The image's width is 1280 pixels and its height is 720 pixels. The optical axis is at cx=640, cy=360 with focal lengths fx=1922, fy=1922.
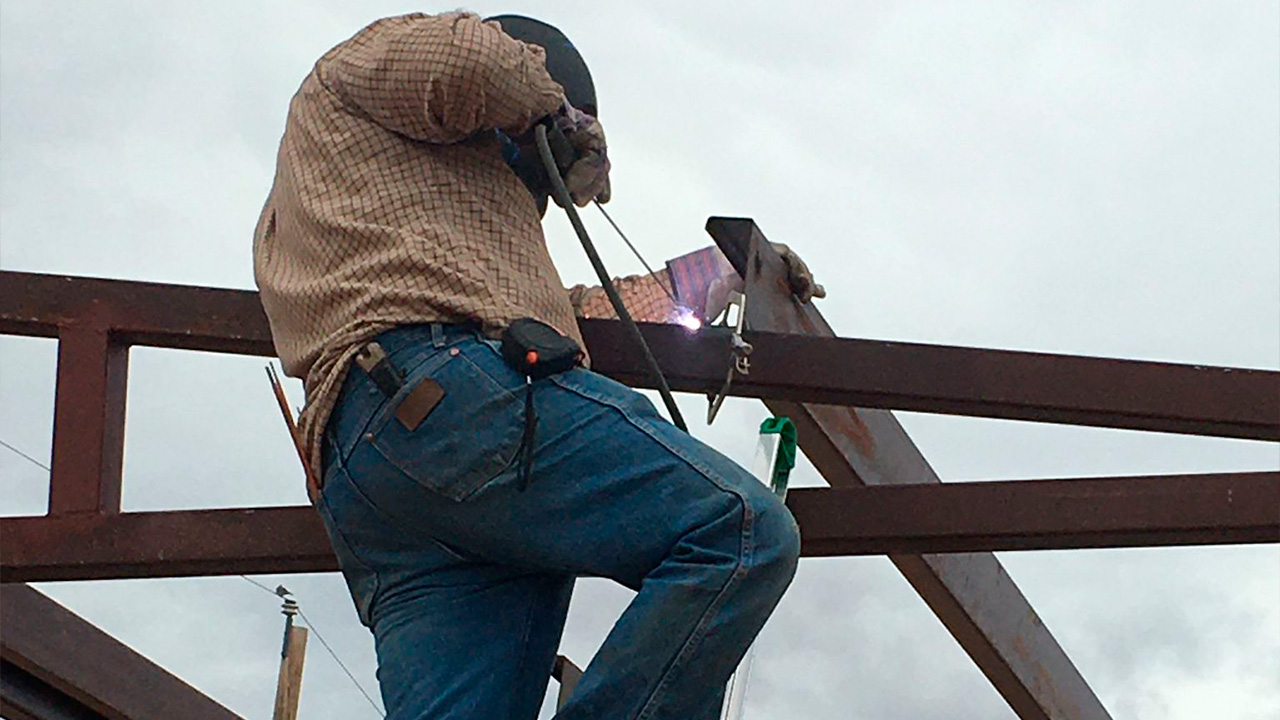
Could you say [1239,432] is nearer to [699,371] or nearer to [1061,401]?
[1061,401]

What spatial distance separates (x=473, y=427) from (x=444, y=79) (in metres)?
0.46

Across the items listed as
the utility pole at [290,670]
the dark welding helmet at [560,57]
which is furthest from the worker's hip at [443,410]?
the utility pole at [290,670]

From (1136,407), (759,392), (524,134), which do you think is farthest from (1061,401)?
(524,134)

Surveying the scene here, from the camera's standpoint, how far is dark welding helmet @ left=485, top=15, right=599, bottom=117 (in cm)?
290

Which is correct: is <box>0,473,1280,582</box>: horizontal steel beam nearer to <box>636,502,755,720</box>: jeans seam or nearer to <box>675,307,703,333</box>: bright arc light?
<box>675,307,703,333</box>: bright arc light

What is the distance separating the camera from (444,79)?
2.52 meters

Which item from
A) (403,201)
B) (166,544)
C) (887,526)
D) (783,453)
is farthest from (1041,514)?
(166,544)

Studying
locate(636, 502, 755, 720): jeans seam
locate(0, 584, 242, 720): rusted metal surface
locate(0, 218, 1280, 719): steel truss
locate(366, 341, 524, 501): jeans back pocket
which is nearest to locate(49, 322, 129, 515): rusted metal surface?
locate(0, 218, 1280, 719): steel truss

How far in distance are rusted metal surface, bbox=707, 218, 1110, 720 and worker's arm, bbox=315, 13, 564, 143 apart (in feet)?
2.24

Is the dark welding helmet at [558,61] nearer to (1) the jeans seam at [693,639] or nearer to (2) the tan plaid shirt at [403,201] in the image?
(2) the tan plaid shirt at [403,201]

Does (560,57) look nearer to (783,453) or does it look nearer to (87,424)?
(783,453)

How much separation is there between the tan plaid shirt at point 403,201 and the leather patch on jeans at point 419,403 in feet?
0.35

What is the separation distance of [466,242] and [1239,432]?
1286mm

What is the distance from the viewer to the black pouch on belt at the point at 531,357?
2.42 meters
